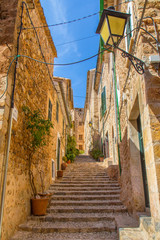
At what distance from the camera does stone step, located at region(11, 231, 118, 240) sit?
12.3ft

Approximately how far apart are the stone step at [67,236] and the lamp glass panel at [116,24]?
12.5 ft

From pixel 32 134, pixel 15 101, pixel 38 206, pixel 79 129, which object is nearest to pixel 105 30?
pixel 15 101

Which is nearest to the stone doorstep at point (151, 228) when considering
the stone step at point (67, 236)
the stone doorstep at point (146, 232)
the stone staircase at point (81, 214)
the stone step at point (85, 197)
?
the stone doorstep at point (146, 232)

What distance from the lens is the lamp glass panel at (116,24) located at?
9.60ft

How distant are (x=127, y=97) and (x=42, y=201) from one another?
3371 mm

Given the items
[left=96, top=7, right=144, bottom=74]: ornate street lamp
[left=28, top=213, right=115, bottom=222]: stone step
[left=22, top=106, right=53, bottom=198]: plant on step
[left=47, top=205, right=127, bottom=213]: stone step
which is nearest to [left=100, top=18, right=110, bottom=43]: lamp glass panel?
[left=96, top=7, right=144, bottom=74]: ornate street lamp

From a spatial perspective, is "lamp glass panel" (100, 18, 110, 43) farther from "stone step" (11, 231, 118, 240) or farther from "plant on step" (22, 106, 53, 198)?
"stone step" (11, 231, 118, 240)

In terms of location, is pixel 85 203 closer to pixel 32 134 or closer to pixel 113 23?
pixel 32 134

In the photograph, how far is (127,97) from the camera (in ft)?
15.2

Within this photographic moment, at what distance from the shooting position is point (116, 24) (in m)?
2.96

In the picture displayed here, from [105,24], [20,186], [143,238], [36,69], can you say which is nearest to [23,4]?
[36,69]

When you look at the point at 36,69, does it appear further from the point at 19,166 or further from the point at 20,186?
the point at 20,186

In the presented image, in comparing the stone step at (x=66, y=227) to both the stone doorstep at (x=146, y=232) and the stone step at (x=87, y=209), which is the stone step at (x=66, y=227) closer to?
→ the stone step at (x=87, y=209)

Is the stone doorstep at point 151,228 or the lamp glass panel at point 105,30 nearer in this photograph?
the stone doorstep at point 151,228
